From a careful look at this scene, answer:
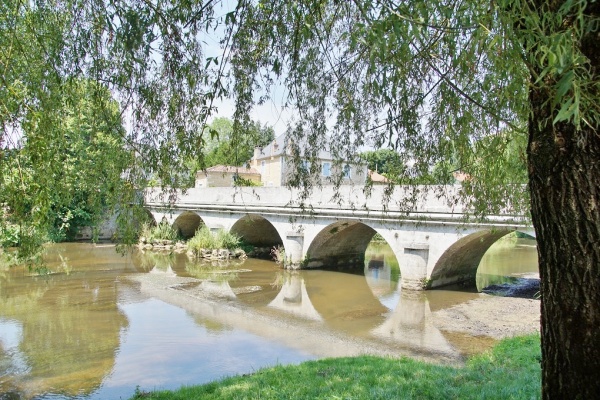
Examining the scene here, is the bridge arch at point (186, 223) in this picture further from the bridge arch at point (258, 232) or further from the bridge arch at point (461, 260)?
the bridge arch at point (461, 260)

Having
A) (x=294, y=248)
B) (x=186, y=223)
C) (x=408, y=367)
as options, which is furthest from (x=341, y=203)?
(x=186, y=223)

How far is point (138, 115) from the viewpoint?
3.66 meters

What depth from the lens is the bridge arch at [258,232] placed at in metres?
21.3

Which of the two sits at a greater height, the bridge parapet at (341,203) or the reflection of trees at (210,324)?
the bridge parapet at (341,203)

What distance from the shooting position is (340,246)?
18.6 metres

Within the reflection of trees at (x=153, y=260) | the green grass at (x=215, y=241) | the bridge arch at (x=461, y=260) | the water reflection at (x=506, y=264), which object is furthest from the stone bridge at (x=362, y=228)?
the reflection of trees at (x=153, y=260)

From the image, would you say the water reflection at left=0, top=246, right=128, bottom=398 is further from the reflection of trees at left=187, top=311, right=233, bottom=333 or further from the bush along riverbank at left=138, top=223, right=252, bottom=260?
the bush along riverbank at left=138, top=223, right=252, bottom=260

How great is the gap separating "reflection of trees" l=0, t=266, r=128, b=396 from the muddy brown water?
0.02 metres

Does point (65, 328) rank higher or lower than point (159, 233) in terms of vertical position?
lower

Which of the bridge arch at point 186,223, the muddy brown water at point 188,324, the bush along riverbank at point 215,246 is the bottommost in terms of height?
the muddy brown water at point 188,324

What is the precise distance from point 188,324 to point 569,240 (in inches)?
377

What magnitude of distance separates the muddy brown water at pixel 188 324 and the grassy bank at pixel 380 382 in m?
1.52

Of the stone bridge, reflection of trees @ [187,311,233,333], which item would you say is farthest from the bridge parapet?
reflection of trees @ [187,311,233,333]

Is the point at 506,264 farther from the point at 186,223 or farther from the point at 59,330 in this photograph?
the point at 59,330
